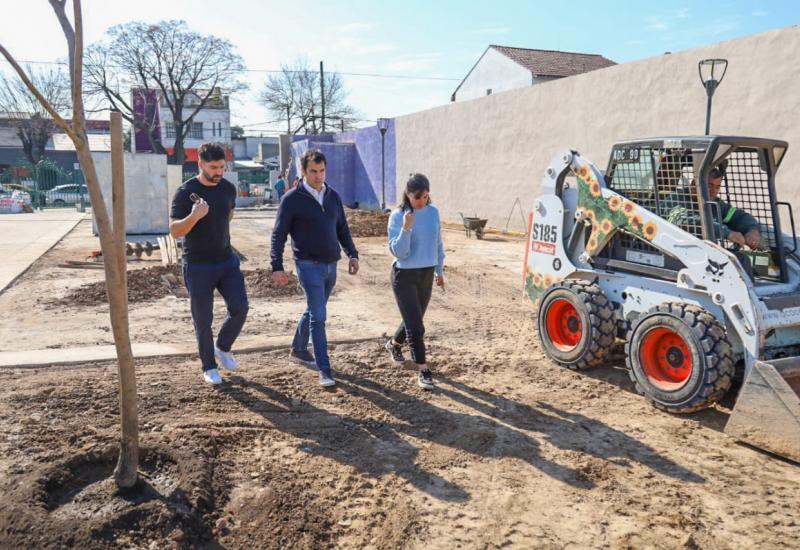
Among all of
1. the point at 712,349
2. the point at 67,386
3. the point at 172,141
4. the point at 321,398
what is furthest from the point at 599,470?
the point at 172,141

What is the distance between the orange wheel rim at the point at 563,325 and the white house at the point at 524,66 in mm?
27297

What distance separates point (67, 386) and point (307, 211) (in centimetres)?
231

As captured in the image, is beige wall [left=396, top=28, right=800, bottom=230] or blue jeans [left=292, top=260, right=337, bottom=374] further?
beige wall [left=396, top=28, right=800, bottom=230]

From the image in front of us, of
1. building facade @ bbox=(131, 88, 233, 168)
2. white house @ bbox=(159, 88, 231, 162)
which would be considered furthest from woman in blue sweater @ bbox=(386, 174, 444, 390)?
white house @ bbox=(159, 88, 231, 162)

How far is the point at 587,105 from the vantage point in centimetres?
1462

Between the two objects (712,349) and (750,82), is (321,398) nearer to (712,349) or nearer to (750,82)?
(712,349)

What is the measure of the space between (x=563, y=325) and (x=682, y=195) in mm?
1566

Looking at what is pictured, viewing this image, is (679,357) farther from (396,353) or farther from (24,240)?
(24,240)

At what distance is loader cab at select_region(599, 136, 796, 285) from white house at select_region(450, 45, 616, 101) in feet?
89.1

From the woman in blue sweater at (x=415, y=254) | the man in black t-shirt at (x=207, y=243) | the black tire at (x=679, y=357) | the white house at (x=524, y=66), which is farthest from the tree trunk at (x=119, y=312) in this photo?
the white house at (x=524, y=66)

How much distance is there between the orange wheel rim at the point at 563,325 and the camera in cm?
573

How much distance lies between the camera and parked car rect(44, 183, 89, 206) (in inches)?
1273

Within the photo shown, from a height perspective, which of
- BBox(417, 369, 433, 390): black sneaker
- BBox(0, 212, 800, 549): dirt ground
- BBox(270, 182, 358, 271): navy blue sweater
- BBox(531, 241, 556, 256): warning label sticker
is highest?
BBox(270, 182, 358, 271): navy blue sweater

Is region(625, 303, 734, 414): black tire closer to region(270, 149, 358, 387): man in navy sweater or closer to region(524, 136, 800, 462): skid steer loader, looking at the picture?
region(524, 136, 800, 462): skid steer loader
